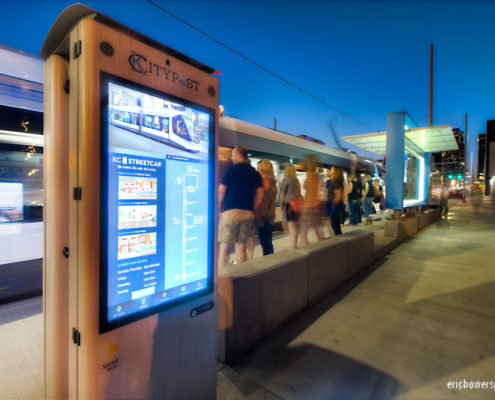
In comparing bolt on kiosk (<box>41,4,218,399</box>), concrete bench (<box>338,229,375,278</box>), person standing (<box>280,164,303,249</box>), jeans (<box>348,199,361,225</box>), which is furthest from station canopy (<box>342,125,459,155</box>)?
bolt on kiosk (<box>41,4,218,399</box>)

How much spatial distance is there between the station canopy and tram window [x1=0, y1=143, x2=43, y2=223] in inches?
342

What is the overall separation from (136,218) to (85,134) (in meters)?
0.46

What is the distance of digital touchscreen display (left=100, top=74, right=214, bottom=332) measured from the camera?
1.36 metres

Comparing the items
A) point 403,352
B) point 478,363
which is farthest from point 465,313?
point 403,352

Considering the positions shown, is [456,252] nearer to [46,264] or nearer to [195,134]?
[195,134]

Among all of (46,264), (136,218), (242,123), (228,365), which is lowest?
(228,365)

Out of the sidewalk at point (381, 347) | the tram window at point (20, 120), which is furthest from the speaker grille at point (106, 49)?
the tram window at point (20, 120)

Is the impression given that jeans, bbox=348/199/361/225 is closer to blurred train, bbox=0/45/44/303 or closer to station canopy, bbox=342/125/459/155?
station canopy, bbox=342/125/459/155

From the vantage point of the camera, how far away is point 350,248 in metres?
4.60

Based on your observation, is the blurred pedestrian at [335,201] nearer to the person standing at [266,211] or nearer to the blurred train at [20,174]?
the person standing at [266,211]

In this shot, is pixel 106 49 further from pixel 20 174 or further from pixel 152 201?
pixel 20 174

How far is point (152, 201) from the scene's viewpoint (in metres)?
1.53

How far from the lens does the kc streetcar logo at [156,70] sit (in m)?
1.45

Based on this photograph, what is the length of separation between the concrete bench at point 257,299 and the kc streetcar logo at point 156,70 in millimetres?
1577
